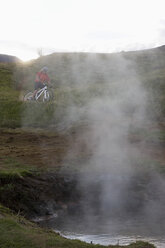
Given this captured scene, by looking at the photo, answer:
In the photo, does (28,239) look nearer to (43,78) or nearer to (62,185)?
(62,185)

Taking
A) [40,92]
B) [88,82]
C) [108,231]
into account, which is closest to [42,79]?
[40,92]

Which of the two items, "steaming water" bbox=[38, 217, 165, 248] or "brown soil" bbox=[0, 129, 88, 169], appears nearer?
"steaming water" bbox=[38, 217, 165, 248]

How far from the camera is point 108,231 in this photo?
516 inches

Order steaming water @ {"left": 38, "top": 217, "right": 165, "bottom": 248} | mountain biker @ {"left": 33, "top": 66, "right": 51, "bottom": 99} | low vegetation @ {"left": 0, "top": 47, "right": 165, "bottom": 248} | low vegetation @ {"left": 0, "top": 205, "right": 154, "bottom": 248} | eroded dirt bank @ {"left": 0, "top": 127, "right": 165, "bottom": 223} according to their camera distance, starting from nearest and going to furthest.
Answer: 1. low vegetation @ {"left": 0, "top": 205, "right": 154, "bottom": 248}
2. steaming water @ {"left": 38, "top": 217, "right": 165, "bottom": 248}
3. eroded dirt bank @ {"left": 0, "top": 127, "right": 165, "bottom": 223}
4. low vegetation @ {"left": 0, "top": 47, "right": 165, "bottom": 248}
5. mountain biker @ {"left": 33, "top": 66, "right": 51, "bottom": 99}

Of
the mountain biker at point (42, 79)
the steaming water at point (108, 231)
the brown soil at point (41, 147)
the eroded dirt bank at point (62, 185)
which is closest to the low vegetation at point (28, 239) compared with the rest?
the steaming water at point (108, 231)

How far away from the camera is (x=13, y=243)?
9305 millimetres

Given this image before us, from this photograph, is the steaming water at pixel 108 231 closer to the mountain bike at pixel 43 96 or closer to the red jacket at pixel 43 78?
the mountain bike at pixel 43 96

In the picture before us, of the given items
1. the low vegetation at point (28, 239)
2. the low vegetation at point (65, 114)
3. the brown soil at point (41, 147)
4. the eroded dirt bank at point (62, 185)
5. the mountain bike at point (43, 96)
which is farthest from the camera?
the mountain bike at point (43, 96)

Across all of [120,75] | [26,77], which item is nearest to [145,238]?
[120,75]

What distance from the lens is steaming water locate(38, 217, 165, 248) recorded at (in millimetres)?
12125

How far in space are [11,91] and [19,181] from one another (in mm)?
20784

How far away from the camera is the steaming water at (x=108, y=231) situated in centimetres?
1212

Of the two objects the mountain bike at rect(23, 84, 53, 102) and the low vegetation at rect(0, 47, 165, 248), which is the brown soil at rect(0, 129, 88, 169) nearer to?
the low vegetation at rect(0, 47, 165, 248)

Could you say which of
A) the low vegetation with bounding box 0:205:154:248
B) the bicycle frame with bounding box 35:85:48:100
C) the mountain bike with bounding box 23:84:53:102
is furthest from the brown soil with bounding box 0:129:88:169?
the low vegetation with bounding box 0:205:154:248
